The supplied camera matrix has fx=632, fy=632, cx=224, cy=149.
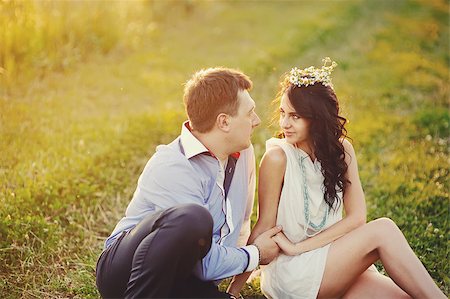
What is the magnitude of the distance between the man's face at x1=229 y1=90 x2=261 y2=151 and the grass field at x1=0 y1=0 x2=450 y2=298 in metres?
1.08

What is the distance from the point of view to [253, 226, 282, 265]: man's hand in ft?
11.7

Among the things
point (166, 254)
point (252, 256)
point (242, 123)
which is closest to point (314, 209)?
point (252, 256)

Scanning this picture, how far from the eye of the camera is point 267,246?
3588 millimetres

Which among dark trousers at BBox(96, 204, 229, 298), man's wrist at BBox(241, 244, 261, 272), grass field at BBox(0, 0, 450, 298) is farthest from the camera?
grass field at BBox(0, 0, 450, 298)

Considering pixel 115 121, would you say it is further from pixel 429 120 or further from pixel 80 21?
pixel 429 120

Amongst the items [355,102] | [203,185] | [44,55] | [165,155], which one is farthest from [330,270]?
[44,55]

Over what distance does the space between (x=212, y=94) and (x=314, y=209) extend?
95 centimetres

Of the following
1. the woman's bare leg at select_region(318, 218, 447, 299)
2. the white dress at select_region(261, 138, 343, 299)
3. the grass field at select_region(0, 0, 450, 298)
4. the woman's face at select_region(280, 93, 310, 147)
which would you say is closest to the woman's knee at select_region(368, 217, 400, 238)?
the woman's bare leg at select_region(318, 218, 447, 299)

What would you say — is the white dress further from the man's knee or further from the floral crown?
the man's knee

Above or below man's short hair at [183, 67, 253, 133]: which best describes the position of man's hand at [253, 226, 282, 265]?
below

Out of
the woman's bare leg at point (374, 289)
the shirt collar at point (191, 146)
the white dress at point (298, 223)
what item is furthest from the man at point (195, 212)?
the woman's bare leg at point (374, 289)

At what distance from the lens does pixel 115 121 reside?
6.62 m

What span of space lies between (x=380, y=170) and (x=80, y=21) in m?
5.02

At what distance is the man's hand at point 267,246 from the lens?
11.7 ft
